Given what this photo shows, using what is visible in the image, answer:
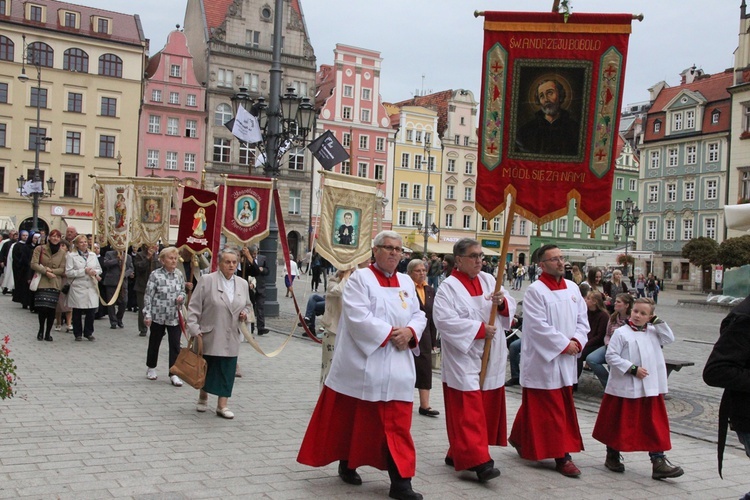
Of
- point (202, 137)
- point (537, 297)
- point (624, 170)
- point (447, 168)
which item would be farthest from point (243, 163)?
point (537, 297)

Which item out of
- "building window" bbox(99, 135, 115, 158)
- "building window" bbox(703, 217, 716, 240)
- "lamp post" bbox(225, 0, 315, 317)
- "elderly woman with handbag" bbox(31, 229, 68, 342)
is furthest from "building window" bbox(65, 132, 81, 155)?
"building window" bbox(703, 217, 716, 240)

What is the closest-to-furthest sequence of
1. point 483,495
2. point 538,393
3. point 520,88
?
1. point 483,495
2. point 538,393
3. point 520,88

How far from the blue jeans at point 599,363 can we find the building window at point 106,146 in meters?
49.6

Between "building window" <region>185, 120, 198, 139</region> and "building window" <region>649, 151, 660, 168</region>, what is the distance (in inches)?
1396

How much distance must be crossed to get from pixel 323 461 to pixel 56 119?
5211 centimetres

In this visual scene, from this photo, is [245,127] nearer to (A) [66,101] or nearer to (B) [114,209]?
(B) [114,209]

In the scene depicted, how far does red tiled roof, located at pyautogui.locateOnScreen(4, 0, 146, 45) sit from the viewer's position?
51.8 metres

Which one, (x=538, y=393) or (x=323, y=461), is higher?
(x=538, y=393)

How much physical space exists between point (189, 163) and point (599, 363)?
49576 millimetres

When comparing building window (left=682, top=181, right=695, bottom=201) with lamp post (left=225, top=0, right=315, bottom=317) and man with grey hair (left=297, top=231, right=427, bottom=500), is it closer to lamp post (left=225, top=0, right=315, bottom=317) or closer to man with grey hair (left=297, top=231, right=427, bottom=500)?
lamp post (left=225, top=0, right=315, bottom=317)

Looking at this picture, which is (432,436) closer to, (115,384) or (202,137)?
(115,384)

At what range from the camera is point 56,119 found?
52.4m

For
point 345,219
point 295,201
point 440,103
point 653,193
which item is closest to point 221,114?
point 295,201

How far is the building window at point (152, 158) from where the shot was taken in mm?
54469
